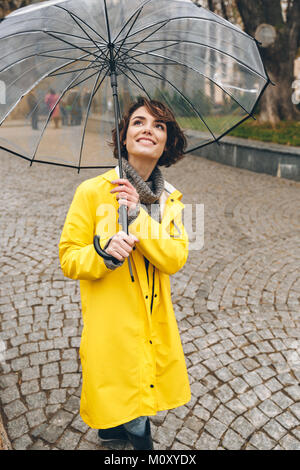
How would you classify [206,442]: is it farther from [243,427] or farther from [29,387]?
[29,387]

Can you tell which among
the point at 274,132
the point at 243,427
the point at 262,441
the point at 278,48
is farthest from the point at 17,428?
the point at 278,48

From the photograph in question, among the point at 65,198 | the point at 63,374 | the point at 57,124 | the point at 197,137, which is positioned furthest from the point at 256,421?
the point at 65,198

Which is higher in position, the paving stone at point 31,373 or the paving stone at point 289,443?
the paving stone at point 31,373

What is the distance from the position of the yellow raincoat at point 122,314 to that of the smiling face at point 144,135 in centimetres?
17

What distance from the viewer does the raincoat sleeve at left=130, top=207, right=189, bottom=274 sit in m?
1.80

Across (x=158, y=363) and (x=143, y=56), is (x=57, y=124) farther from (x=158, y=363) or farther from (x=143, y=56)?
(x=158, y=363)

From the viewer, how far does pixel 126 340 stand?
1991 millimetres

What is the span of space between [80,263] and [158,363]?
2.63ft

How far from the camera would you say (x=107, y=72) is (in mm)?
2023

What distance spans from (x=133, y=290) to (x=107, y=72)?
1238 millimetres

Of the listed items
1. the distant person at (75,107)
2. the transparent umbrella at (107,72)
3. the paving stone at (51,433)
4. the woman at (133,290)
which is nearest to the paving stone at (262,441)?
the woman at (133,290)

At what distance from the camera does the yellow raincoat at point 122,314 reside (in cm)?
194

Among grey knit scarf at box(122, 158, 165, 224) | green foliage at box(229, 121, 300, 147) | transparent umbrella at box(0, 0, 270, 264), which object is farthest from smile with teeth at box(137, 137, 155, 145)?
green foliage at box(229, 121, 300, 147)

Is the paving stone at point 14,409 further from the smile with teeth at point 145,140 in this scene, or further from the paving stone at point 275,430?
the smile with teeth at point 145,140
